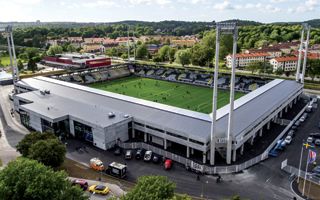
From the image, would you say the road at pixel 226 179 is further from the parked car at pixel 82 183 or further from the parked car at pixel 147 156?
the parked car at pixel 82 183

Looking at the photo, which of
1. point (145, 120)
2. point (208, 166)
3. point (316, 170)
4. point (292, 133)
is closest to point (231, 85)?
point (208, 166)

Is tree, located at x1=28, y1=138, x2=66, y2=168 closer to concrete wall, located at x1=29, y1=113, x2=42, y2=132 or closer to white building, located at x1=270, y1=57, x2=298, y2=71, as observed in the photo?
concrete wall, located at x1=29, y1=113, x2=42, y2=132

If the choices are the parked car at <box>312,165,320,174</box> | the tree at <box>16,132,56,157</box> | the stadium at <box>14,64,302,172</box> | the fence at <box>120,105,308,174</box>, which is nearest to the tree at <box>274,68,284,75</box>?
the stadium at <box>14,64,302,172</box>

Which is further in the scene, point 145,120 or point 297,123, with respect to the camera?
point 297,123

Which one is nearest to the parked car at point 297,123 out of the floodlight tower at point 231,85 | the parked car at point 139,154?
the floodlight tower at point 231,85

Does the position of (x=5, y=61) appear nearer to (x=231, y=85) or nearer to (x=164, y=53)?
(x=164, y=53)

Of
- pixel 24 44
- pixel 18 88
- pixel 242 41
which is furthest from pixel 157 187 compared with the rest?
pixel 24 44
